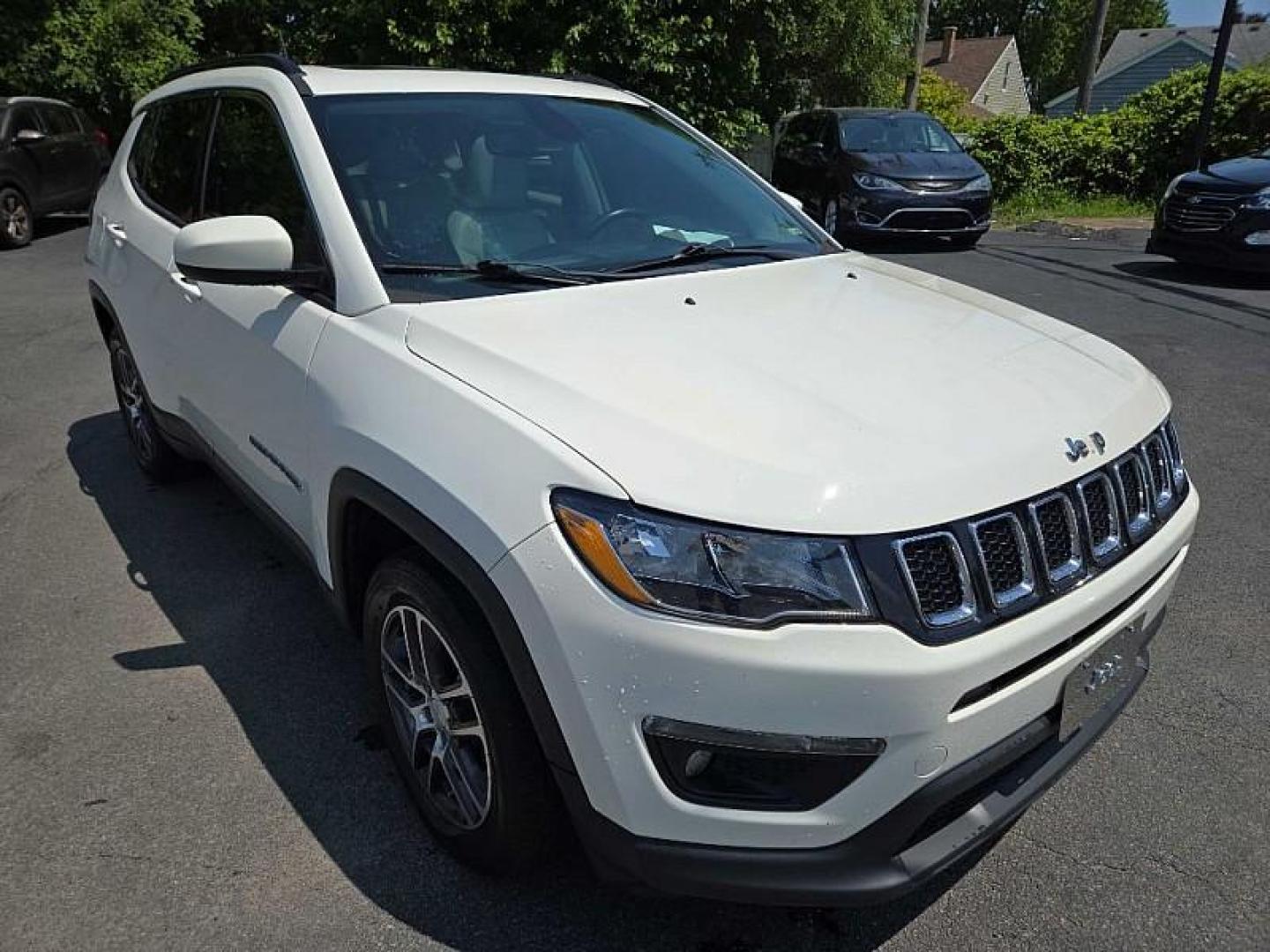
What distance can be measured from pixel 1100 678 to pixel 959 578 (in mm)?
551

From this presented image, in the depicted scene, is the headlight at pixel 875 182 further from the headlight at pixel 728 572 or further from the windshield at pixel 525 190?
the headlight at pixel 728 572

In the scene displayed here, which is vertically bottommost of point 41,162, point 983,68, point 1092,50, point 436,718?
point 983,68

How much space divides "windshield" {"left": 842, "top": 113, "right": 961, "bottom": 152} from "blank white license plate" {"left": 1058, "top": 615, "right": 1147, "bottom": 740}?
35.5 ft

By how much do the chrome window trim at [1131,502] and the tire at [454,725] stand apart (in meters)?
1.32

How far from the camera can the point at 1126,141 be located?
15.7m

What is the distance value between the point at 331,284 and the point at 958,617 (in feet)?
5.59

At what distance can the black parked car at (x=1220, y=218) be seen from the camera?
880cm

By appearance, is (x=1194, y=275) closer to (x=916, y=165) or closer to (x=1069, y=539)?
(x=916, y=165)

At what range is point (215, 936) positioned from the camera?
211cm

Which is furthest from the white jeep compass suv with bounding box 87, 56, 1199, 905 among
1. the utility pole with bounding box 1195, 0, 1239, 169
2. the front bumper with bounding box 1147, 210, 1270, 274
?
the utility pole with bounding box 1195, 0, 1239, 169

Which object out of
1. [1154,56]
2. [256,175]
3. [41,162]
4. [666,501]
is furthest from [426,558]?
[1154,56]

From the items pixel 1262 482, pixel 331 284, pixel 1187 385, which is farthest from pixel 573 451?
pixel 1187 385

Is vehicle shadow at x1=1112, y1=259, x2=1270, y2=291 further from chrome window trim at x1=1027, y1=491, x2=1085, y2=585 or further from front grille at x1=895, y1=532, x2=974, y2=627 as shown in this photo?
front grille at x1=895, y1=532, x2=974, y2=627

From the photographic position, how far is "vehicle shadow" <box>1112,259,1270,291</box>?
9.35 m
